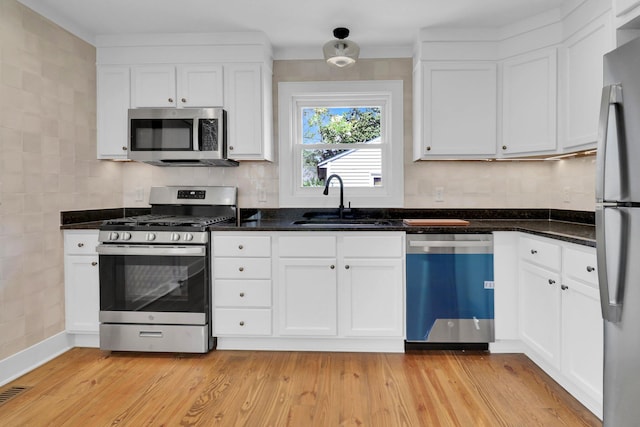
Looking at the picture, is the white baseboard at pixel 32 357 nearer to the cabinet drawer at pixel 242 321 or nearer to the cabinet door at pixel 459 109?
the cabinet drawer at pixel 242 321

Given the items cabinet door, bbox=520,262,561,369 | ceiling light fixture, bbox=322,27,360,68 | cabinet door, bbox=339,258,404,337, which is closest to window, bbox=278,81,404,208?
ceiling light fixture, bbox=322,27,360,68

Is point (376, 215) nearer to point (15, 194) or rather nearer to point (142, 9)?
point (142, 9)

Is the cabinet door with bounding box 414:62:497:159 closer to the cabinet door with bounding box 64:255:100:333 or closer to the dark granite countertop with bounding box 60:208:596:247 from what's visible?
the dark granite countertop with bounding box 60:208:596:247

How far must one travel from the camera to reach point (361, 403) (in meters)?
2.14

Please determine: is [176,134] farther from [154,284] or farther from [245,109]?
[154,284]

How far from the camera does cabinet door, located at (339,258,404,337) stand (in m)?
2.76

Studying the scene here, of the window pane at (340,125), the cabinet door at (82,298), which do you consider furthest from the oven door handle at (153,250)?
the window pane at (340,125)

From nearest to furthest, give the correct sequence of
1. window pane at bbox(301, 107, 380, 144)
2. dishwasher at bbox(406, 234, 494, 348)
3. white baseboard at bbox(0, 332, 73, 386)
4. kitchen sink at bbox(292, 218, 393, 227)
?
white baseboard at bbox(0, 332, 73, 386)
dishwasher at bbox(406, 234, 494, 348)
kitchen sink at bbox(292, 218, 393, 227)
window pane at bbox(301, 107, 380, 144)

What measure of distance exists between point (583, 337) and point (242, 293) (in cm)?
207

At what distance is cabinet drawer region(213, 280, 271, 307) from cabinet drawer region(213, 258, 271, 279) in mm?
50

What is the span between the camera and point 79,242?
113 inches

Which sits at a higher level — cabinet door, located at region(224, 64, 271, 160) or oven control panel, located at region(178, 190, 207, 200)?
→ cabinet door, located at region(224, 64, 271, 160)

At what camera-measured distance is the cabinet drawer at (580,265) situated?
1.93 metres

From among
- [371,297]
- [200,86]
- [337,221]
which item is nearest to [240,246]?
[337,221]
